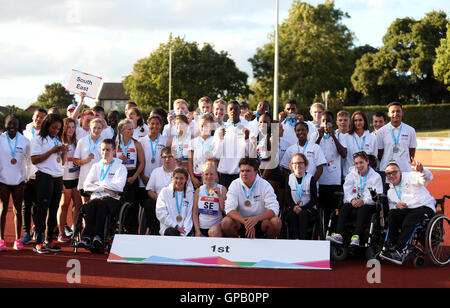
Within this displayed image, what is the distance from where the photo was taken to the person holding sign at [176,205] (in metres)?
6.69

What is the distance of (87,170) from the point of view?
753cm

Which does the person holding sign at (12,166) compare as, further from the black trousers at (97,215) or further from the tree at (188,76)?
the tree at (188,76)

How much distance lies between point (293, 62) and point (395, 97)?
10.8m

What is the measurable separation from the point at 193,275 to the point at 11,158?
10.0 ft

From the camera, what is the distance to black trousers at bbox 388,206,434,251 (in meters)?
6.43

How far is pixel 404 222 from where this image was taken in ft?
21.4

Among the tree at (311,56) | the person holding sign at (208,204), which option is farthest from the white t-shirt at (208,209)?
the tree at (311,56)

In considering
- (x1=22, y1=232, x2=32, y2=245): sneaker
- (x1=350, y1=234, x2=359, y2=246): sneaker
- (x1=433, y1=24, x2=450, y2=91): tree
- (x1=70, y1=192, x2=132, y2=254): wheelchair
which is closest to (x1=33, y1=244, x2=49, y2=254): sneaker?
(x1=70, y1=192, x2=132, y2=254): wheelchair

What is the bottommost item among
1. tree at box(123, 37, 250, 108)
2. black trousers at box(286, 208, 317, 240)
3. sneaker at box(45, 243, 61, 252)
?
sneaker at box(45, 243, 61, 252)

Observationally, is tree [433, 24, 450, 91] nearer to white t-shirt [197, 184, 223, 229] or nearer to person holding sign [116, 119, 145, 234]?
person holding sign [116, 119, 145, 234]

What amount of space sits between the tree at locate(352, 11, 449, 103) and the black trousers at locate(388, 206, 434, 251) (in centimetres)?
4618

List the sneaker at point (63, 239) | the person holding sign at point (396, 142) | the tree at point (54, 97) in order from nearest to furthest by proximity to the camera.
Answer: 1. the sneaker at point (63, 239)
2. the person holding sign at point (396, 142)
3. the tree at point (54, 97)

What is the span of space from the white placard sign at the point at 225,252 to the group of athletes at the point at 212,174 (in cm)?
27

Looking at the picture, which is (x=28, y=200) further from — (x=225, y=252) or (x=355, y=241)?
(x=355, y=241)
